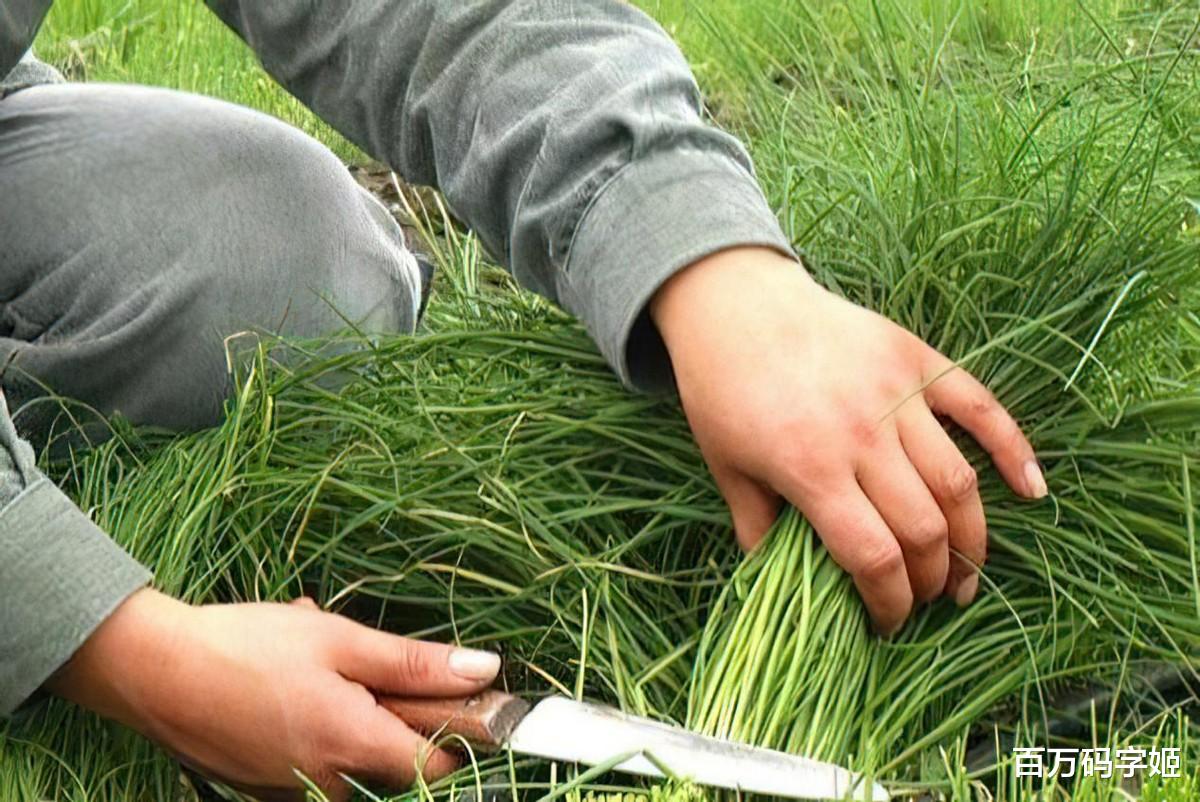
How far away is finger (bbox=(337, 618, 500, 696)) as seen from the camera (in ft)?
3.93

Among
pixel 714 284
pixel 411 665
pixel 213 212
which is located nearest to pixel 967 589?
A: pixel 714 284

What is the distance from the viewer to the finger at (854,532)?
3.79 ft

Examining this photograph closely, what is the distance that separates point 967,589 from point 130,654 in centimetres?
65

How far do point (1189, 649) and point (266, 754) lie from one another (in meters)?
0.71

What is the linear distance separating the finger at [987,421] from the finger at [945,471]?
0.04 metres

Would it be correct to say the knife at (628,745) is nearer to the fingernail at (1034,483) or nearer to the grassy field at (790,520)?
the grassy field at (790,520)

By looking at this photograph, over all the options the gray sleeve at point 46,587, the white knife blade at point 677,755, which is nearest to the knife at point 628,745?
the white knife blade at point 677,755

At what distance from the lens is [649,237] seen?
1.27 m

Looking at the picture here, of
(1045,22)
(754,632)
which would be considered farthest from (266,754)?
(1045,22)

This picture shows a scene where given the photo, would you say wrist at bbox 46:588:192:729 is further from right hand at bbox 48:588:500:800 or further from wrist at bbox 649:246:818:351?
wrist at bbox 649:246:818:351

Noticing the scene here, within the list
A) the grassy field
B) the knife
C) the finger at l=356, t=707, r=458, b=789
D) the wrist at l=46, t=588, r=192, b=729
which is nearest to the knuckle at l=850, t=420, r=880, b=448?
the grassy field

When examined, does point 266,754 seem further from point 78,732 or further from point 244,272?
point 244,272

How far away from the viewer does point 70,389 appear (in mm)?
1574

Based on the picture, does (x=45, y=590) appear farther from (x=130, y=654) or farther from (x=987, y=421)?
(x=987, y=421)
